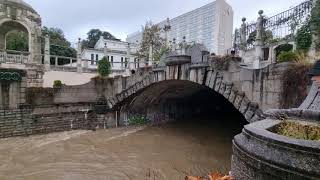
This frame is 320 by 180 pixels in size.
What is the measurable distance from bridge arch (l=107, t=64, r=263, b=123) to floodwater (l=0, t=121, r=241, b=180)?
6.98 feet

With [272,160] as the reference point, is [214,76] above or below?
above

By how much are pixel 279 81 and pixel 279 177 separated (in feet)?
19.4

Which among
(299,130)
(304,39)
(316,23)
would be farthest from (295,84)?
(316,23)

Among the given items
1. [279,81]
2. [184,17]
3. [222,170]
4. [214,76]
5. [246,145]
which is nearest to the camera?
[246,145]

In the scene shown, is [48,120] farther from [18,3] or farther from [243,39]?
[243,39]

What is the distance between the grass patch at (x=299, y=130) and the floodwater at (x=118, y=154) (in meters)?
5.28

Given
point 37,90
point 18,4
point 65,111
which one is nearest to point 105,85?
point 65,111

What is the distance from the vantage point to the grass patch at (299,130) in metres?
3.85

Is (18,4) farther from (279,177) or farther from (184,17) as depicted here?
(184,17)

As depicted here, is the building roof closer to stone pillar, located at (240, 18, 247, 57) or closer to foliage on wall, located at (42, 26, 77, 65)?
foliage on wall, located at (42, 26, 77, 65)

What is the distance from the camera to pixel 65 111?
1576 cm

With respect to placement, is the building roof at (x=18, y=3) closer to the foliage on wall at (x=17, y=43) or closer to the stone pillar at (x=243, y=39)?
the foliage on wall at (x=17, y=43)

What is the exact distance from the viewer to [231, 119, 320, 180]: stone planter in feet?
9.84

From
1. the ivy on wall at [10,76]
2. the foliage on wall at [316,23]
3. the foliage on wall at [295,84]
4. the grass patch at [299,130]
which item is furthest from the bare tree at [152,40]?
the grass patch at [299,130]
